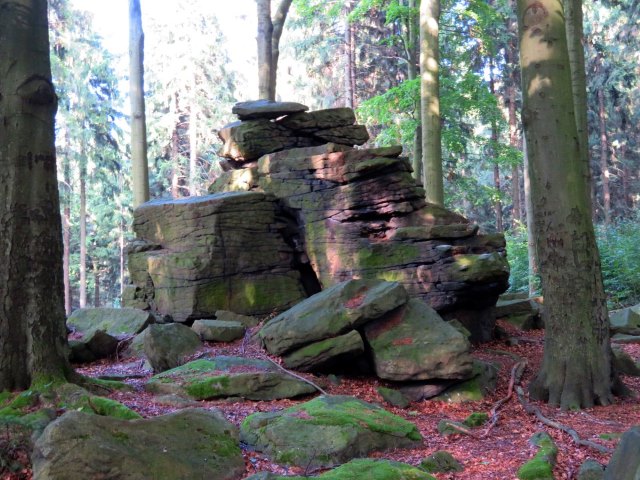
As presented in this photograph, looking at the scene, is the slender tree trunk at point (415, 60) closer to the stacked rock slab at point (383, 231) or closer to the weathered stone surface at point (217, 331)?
the stacked rock slab at point (383, 231)

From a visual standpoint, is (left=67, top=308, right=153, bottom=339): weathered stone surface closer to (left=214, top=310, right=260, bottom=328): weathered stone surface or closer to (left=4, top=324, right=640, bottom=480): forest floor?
(left=4, top=324, right=640, bottom=480): forest floor

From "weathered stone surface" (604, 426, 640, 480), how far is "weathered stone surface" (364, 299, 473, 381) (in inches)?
193

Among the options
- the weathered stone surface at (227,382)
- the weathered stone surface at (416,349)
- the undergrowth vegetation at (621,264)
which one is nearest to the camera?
the weathered stone surface at (227,382)

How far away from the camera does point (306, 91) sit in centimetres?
3697

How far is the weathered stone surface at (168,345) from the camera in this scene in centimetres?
941

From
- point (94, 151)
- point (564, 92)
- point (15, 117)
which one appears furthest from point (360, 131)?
point (94, 151)

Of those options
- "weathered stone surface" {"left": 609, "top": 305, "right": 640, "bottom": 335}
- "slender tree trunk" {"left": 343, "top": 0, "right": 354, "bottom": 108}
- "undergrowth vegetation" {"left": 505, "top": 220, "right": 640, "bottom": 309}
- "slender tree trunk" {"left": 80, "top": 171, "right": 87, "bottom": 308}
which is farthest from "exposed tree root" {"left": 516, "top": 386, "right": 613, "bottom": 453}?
"slender tree trunk" {"left": 80, "top": 171, "right": 87, "bottom": 308}

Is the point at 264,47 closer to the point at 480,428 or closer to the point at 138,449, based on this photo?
the point at 480,428

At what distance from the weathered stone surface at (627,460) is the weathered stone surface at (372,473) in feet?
4.58

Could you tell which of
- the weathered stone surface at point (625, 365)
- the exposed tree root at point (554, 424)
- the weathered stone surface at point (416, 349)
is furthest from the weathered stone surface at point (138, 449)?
the weathered stone surface at point (625, 365)

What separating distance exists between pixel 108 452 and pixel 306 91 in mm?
34742

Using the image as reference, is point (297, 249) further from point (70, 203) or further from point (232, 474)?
point (70, 203)

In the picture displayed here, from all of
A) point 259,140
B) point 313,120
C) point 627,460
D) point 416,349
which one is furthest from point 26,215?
point 313,120

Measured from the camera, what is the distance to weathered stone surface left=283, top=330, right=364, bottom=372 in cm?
893
